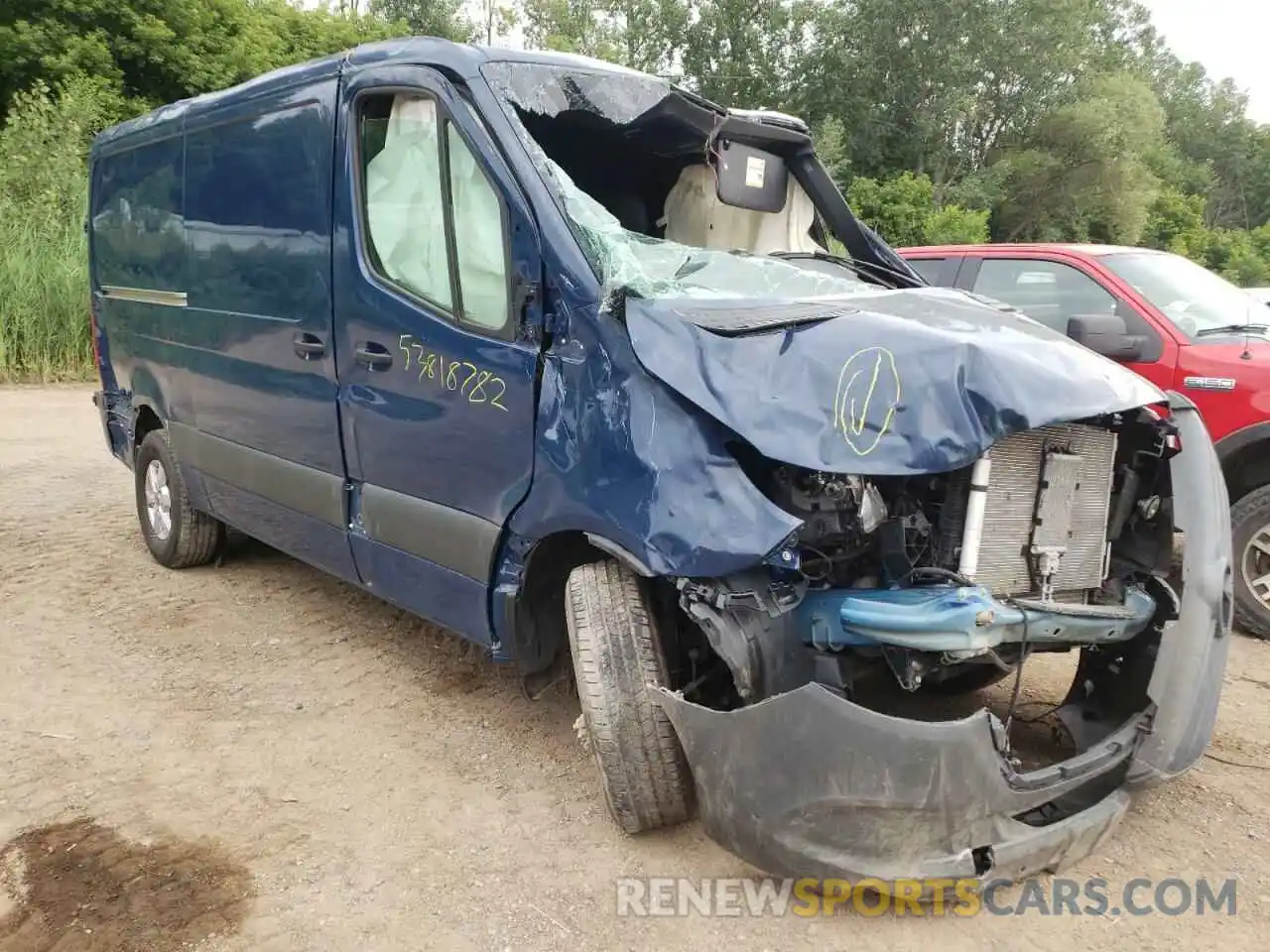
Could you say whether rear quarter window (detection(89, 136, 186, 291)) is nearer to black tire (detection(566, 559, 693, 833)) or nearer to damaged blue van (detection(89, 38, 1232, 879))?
damaged blue van (detection(89, 38, 1232, 879))

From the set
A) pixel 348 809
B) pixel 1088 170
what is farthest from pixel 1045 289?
pixel 1088 170

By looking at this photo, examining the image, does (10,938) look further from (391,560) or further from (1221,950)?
(1221,950)

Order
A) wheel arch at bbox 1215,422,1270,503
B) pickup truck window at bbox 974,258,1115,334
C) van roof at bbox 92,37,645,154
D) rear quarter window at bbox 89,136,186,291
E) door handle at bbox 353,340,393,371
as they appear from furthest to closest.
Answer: pickup truck window at bbox 974,258,1115,334, rear quarter window at bbox 89,136,186,291, wheel arch at bbox 1215,422,1270,503, door handle at bbox 353,340,393,371, van roof at bbox 92,37,645,154

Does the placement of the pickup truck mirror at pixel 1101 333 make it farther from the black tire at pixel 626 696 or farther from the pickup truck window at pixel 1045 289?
the black tire at pixel 626 696

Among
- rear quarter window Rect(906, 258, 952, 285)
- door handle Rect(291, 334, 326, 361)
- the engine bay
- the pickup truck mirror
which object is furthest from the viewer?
rear quarter window Rect(906, 258, 952, 285)

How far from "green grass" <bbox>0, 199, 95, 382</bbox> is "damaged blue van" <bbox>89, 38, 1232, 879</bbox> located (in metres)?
10.6

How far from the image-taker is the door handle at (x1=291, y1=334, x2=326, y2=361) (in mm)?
4039

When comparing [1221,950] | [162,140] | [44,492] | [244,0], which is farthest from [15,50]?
[1221,950]

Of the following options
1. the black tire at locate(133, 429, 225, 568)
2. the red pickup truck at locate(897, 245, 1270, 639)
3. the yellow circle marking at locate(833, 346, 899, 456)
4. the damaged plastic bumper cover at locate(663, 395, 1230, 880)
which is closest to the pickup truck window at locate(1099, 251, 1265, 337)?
the red pickup truck at locate(897, 245, 1270, 639)

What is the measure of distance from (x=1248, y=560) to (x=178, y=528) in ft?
18.7

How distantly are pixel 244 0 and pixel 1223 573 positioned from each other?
2732 centimetres

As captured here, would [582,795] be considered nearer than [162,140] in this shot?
Yes

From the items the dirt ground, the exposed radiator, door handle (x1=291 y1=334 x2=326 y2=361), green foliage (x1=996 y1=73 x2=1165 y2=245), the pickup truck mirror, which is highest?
green foliage (x1=996 y1=73 x2=1165 y2=245)

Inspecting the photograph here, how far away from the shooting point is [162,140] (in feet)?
17.6
